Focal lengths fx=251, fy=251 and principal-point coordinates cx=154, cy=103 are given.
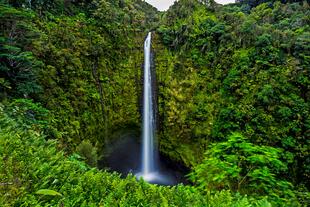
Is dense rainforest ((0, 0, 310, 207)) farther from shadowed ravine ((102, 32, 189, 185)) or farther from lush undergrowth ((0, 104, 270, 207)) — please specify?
lush undergrowth ((0, 104, 270, 207))

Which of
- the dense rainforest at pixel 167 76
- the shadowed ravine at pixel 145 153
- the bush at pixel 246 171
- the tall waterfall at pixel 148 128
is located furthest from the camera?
the tall waterfall at pixel 148 128

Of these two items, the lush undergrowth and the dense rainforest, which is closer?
the lush undergrowth

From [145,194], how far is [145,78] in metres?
14.0

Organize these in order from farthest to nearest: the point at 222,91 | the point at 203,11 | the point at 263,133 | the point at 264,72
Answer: the point at 203,11, the point at 222,91, the point at 264,72, the point at 263,133

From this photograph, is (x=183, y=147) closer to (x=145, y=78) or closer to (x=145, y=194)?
(x=145, y=78)

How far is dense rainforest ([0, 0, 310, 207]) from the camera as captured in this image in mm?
9742

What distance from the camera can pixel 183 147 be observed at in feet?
48.8

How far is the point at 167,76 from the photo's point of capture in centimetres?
1658

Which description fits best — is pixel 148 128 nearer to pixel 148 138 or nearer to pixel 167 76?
pixel 148 138

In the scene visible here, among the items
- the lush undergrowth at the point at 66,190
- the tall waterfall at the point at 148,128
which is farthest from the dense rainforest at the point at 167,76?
the lush undergrowth at the point at 66,190

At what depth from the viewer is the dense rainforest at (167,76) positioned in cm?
974

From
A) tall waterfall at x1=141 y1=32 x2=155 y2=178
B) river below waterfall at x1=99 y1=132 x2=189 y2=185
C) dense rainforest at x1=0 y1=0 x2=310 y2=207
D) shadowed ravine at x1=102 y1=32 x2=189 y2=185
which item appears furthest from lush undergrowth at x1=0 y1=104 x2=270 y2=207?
tall waterfall at x1=141 y1=32 x2=155 y2=178

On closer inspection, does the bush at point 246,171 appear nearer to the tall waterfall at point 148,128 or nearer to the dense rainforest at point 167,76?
the dense rainforest at point 167,76

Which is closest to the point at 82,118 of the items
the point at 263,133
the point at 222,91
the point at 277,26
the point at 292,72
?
the point at 222,91
